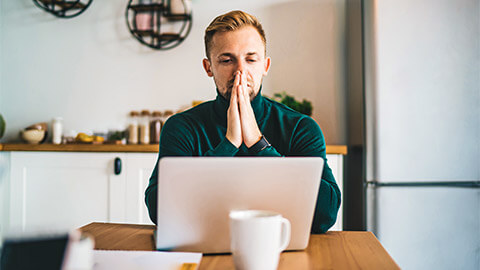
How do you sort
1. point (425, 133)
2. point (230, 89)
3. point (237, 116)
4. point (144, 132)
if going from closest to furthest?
point (237, 116) → point (230, 89) → point (425, 133) → point (144, 132)

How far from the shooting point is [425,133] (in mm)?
1832

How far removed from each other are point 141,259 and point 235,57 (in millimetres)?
694

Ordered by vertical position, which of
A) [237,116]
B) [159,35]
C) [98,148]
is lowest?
[98,148]

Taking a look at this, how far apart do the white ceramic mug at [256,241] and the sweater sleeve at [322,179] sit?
0.35 meters

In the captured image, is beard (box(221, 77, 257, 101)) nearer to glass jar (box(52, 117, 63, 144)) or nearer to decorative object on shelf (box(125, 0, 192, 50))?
decorative object on shelf (box(125, 0, 192, 50))

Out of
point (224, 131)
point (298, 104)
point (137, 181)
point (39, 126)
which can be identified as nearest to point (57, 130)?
point (39, 126)

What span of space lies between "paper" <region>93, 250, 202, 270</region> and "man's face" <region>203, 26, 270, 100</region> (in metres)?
0.61

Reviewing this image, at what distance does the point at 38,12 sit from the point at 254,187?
269cm

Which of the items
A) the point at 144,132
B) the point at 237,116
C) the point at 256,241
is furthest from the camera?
the point at 144,132

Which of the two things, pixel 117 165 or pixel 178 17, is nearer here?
pixel 117 165

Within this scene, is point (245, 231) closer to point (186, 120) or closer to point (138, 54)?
point (186, 120)

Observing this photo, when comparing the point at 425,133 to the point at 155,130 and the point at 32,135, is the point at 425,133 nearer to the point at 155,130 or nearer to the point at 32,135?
the point at 155,130

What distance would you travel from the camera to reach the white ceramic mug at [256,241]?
0.51 metres

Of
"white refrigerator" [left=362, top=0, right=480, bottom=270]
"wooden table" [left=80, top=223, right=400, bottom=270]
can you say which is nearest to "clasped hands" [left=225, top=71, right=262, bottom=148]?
"wooden table" [left=80, top=223, right=400, bottom=270]
